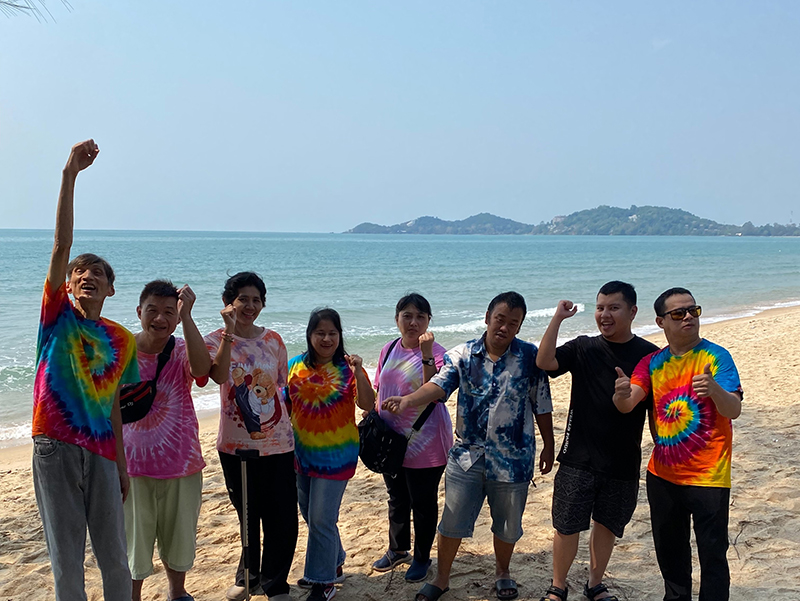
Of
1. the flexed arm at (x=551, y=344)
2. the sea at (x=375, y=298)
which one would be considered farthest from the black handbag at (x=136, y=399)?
the sea at (x=375, y=298)

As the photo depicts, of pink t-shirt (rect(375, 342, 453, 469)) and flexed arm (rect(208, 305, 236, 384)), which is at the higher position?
flexed arm (rect(208, 305, 236, 384))

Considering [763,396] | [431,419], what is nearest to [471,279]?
[763,396]

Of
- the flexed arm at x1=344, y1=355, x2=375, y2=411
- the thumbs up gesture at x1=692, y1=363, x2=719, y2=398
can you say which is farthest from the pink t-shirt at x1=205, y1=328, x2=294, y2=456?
the thumbs up gesture at x1=692, y1=363, x2=719, y2=398

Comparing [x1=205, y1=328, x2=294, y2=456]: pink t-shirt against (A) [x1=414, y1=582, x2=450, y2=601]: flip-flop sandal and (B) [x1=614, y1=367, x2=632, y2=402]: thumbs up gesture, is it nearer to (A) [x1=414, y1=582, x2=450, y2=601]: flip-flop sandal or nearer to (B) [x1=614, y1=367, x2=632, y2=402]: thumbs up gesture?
(A) [x1=414, y1=582, x2=450, y2=601]: flip-flop sandal

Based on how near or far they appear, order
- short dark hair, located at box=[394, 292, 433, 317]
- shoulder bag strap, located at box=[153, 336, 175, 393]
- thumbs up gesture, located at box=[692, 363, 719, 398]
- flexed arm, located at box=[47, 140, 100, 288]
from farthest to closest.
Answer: short dark hair, located at box=[394, 292, 433, 317] < shoulder bag strap, located at box=[153, 336, 175, 393] < thumbs up gesture, located at box=[692, 363, 719, 398] < flexed arm, located at box=[47, 140, 100, 288]

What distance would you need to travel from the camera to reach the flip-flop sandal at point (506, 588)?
13.2ft

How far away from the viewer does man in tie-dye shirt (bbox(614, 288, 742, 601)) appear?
335 cm

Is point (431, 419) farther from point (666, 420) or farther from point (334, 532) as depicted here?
point (666, 420)

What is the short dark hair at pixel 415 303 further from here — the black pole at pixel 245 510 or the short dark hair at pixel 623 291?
the black pole at pixel 245 510

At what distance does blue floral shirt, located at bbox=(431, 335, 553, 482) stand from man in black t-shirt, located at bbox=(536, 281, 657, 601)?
15cm

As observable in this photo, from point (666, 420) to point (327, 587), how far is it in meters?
2.19

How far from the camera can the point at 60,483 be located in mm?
2959

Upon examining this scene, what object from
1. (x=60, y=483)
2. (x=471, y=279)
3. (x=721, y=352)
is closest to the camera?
(x=60, y=483)

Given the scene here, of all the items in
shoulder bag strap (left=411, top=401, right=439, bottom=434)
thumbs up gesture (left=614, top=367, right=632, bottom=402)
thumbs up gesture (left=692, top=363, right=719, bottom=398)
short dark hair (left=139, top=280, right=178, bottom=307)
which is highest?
short dark hair (left=139, top=280, right=178, bottom=307)
